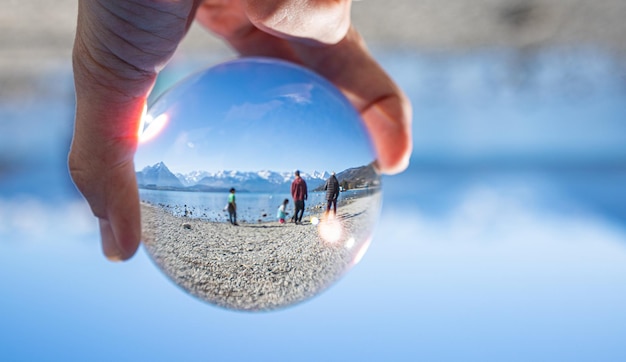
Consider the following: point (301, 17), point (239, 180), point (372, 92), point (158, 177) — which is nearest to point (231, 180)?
point (239, 180)

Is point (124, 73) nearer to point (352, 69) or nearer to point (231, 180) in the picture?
point (231, 180)

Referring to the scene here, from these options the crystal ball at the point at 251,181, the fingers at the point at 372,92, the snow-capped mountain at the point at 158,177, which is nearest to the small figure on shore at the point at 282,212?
the crystal ball at the point at 251,181

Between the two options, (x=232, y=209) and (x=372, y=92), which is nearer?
(x=232, y=209)

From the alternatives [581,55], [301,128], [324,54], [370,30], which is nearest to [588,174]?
[581,55]

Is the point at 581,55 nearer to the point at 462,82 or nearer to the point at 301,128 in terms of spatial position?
the point at 462,82

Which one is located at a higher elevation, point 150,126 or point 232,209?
point 150,126

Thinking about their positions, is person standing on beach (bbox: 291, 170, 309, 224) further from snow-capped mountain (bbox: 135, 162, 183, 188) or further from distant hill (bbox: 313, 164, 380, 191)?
snow-capped mountain (bbox: 135, 162, 183, 188)

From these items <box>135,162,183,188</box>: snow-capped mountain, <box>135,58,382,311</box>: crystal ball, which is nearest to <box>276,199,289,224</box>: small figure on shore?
<box>135,58,382,311</box>: crystal ball
